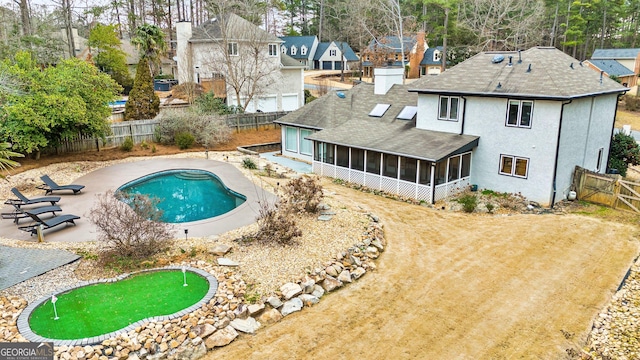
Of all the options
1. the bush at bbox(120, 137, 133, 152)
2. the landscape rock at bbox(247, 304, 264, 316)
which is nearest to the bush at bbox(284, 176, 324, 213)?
the landscape rock at bbox(247, 304, 264, 316)

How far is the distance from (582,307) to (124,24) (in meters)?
61.5

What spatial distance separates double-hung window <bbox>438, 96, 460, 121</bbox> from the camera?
745 inches

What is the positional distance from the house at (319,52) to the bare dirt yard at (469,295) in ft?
172

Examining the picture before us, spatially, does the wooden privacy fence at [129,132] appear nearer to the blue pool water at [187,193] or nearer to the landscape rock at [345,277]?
the blue pool water at [187,193]

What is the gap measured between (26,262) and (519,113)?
17.2 metres

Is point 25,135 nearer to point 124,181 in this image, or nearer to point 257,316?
point 124,181

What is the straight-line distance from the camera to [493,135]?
1783 centimetres

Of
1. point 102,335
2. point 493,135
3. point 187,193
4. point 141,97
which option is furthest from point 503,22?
point 102,335

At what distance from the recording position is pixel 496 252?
1305 cm

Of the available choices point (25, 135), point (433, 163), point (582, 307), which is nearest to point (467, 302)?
point (582, 307)

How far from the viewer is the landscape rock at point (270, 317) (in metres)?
9.45

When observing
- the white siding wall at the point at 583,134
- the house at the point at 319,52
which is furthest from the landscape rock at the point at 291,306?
the house at the point at 319,52

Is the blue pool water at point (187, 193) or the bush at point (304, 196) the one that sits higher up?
the bush at point (304, 196)

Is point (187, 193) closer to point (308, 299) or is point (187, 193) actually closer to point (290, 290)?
point (290, 290)
